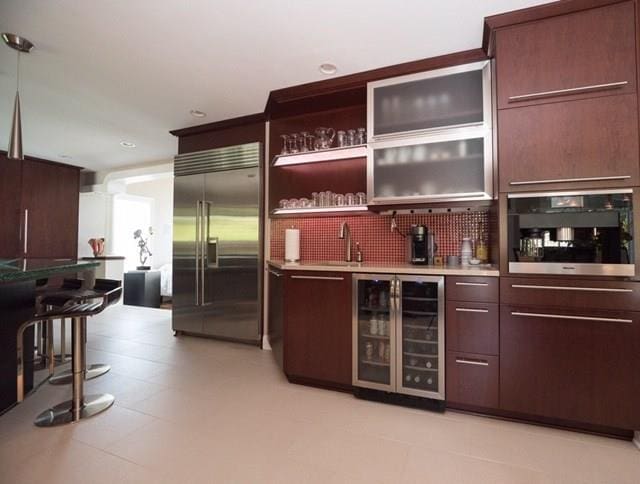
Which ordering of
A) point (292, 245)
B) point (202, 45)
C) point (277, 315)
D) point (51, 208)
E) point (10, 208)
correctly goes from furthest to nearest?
point (51, 208), point (10, 208), point (292, 245), point (277, 315), point (202, 45)

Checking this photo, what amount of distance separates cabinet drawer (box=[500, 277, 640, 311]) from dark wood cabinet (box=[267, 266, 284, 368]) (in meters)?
1.69

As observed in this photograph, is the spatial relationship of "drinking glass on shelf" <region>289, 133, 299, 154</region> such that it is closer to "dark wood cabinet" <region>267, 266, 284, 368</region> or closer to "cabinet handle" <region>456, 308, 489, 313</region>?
"dark wood cabinet" <region>267, 266, 284, 368</region>

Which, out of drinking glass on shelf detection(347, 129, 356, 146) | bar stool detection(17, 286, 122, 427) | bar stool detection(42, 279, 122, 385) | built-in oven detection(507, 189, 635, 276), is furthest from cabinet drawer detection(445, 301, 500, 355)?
bar stool detection(42, 279, 122, 385)

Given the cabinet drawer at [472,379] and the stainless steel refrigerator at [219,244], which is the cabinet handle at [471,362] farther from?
the stainless steel refrigerator at [219,244]

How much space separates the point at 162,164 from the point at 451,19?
501 cm

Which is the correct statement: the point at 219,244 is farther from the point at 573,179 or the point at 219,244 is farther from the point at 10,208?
the point at 10,208

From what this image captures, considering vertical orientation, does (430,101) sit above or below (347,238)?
above

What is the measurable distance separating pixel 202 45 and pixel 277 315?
2301 mm

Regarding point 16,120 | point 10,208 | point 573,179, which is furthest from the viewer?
point 10,208

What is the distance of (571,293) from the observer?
1879 mm

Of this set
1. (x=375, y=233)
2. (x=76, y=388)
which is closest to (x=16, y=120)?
(x=76, y=388)

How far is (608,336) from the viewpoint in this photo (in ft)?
5.93

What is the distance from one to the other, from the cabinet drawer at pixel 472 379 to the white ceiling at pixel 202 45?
224 cm

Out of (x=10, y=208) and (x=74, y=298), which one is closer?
(x=74, y=298)
